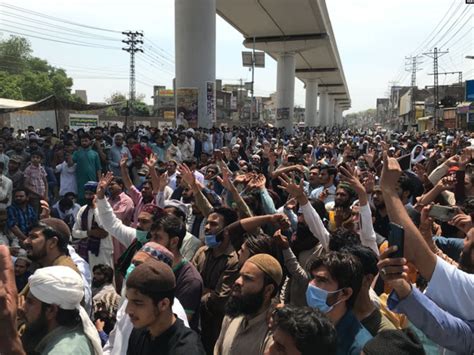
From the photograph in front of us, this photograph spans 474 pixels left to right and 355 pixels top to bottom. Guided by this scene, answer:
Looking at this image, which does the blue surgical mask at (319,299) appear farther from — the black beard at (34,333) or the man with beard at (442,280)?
the black beard at (34,333)

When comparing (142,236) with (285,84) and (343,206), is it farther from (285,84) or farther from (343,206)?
(285,84)

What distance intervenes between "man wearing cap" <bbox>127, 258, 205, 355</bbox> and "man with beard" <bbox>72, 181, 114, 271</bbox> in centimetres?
292

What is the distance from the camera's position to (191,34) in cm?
1617

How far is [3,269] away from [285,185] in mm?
2529

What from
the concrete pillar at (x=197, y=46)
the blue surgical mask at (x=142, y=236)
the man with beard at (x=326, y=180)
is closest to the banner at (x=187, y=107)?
the concrete pillar at (x=197, y=46)

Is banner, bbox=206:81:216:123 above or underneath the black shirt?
above

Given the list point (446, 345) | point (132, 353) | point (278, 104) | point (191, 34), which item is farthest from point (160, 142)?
point (278, 104)

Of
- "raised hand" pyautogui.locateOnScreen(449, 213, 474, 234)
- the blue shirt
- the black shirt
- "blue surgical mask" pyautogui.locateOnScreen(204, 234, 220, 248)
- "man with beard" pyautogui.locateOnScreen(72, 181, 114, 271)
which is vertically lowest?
"man with beard" pyautogui.locateOnScreen(72, 181, 114, 271)

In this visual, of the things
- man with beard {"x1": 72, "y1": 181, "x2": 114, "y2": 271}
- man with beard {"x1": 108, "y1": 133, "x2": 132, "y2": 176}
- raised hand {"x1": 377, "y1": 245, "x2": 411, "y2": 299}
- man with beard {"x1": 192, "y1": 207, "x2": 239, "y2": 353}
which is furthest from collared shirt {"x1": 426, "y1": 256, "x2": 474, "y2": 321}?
man with beard {"x1": 108, "y1": 133, "x2": 132, "y2": 176}

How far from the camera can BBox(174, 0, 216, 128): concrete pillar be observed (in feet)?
52.9

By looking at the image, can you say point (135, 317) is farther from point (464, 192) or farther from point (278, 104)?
point (278, 104)

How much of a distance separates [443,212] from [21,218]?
18.4ft

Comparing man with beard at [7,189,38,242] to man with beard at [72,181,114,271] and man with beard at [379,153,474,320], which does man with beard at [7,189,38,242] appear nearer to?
man with beard at [72,181,114,271]

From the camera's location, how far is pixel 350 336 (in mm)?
2271
